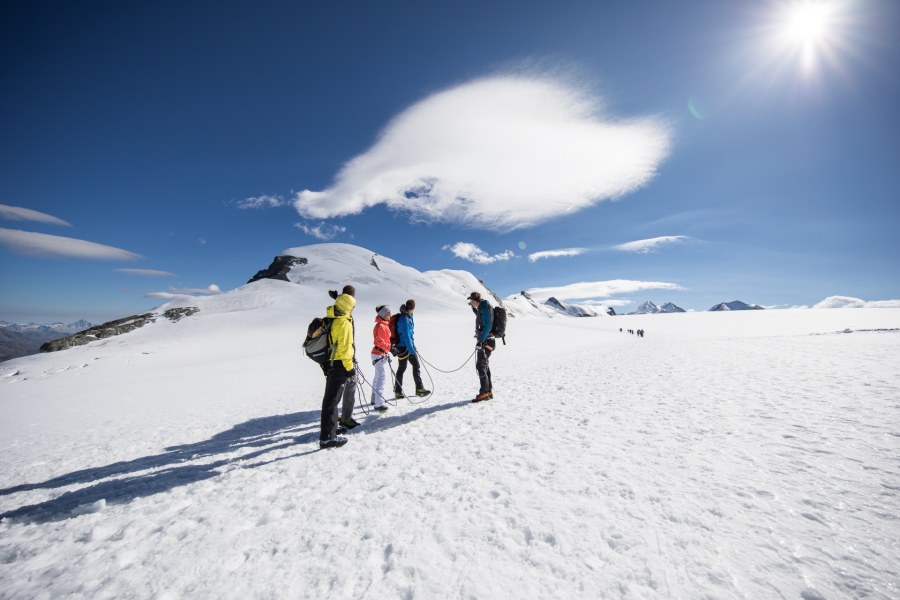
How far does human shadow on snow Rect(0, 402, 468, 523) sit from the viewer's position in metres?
5.10

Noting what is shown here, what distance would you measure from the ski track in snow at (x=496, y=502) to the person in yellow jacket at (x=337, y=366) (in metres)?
0.38

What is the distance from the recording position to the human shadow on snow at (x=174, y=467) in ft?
16.7

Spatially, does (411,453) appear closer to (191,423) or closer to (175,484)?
(175,484)

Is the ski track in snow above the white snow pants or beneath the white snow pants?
beneath

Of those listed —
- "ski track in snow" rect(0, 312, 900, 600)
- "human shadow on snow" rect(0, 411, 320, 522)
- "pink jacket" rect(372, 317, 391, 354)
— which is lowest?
"human shadow on snow" rect(0, 411, 320, 522)

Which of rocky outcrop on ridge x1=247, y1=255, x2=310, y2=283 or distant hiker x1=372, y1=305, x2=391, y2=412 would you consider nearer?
distant hiker x1=372, y1=305, x2=391, y2=412

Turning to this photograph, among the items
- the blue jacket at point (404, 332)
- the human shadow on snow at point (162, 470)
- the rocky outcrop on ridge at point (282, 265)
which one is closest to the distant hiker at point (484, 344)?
the blue jacket at point (404, 332)

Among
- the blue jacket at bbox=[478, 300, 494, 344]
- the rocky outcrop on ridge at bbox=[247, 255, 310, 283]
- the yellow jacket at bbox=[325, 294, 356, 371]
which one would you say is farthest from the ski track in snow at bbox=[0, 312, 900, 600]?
the rocky outcrop on ridge at bbox=[247, 255, 310, 283]

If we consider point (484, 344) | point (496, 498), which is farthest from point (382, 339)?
point (496, 498)

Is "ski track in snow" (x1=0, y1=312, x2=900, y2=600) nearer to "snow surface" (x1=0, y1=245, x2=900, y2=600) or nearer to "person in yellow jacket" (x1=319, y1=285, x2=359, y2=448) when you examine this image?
"snow surface" (x1=0, y1=245, x2=900, y2=600)

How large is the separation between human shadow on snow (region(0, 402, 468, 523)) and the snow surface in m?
0.05

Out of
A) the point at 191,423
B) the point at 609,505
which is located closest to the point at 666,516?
the point at 609,505

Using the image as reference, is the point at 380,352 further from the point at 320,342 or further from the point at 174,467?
the point at 174,467

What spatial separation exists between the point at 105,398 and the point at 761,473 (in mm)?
22881
